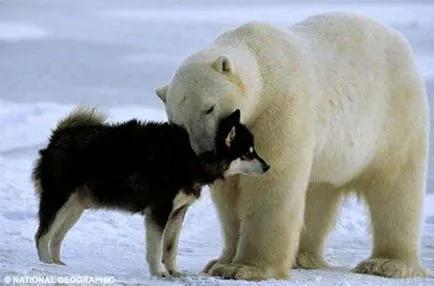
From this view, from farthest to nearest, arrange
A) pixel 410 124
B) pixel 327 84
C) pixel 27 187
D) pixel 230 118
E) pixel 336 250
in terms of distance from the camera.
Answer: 1. pixel 27 187
2. pixel 336 250
3. pixel 410 124
4. pixel 327 84
5. pixel 230 118

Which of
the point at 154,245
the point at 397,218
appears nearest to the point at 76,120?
the point at 154,245

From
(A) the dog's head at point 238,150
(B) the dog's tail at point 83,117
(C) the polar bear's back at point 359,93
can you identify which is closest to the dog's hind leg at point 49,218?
(B) the dog's tail at point 83,117

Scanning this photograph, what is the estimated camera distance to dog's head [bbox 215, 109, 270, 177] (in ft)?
23.0

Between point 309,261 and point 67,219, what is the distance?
224 cm

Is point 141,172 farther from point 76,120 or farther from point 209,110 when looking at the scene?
point 76,120

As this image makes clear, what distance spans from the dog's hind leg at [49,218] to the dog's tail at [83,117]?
0.53 metres

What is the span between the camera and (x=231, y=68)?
7.09 metres

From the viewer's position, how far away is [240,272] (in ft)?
24.3

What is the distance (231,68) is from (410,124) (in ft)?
6.83

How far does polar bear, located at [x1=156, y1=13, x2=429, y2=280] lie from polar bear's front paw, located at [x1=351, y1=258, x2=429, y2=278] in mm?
10

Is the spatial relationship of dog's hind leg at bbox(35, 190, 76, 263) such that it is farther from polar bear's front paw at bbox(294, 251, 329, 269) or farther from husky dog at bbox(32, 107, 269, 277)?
polar bear's front paw at bbox(294, 251, 329, 269)

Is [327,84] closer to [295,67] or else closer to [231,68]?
[295,67]

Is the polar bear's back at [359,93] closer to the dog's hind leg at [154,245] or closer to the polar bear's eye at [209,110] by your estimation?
the polar bear's eye at [209,110]

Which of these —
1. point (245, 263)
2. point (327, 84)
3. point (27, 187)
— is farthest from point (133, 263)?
point (27, 187)
